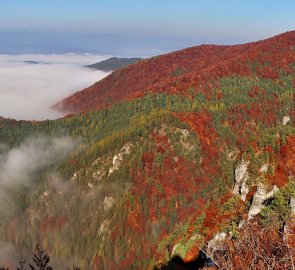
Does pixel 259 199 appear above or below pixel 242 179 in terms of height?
below

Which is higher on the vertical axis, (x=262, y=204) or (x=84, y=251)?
(x=262, y=204)

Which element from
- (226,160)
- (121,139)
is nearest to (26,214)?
(121,139)

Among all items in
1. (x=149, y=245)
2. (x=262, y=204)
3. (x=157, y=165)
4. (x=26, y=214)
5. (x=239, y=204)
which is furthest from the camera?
(x=26, y=214)

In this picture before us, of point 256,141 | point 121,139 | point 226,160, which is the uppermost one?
point 256,141

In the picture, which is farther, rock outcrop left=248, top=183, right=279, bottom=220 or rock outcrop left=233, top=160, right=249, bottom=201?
rock outcrop left=233, top=160, right=249, bottom=201

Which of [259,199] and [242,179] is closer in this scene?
[259,199]

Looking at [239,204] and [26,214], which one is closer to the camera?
[239,204]

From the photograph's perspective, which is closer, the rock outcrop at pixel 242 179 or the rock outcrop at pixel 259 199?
the rock outcrop at pixel 259 199

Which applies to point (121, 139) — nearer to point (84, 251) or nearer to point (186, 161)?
point (186, 161)

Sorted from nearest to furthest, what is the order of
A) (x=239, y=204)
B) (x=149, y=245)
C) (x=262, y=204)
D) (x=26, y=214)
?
(x=262, y=204) → (x=239, y=204) → (x=149, y=245) → (x=26, y=214)
